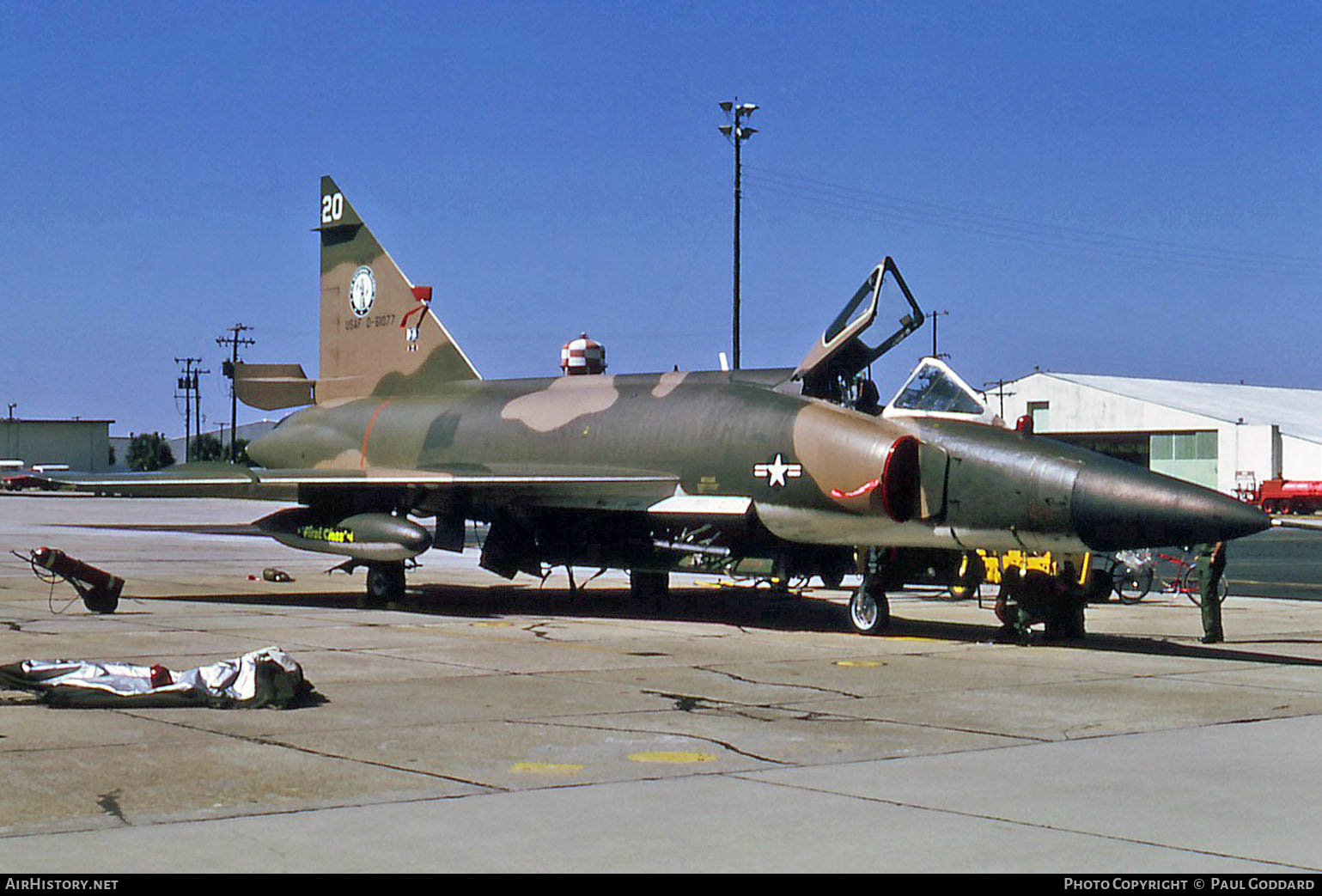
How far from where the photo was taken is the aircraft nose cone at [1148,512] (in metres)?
12.8

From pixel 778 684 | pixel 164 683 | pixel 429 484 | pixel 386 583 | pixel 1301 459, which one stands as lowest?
pixel 778 684

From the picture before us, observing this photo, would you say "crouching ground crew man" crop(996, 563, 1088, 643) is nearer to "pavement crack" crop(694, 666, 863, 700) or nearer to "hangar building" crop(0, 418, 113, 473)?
"pavement crack" crop(694, 666, 863, 700)

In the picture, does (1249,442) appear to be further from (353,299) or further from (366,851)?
(366,851)

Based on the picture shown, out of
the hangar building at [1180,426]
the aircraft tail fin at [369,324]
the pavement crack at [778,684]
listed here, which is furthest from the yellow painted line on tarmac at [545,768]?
the hangar building at [1180,426]

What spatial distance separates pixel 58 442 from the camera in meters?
152

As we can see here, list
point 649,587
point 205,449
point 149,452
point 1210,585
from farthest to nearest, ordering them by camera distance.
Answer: point 149,452 → point 205,449 → point 649,587 → point 1210,585

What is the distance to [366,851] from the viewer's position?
19.5ft

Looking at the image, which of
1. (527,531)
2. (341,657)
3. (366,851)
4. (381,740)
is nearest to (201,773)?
(381,740)

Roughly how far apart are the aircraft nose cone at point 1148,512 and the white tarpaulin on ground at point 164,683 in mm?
7148

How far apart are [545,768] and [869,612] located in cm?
859

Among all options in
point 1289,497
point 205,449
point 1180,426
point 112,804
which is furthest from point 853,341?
point 205,449

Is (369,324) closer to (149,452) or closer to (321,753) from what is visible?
(321,753)

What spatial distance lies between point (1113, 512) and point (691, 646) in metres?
4.09

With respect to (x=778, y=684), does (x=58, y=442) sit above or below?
above
